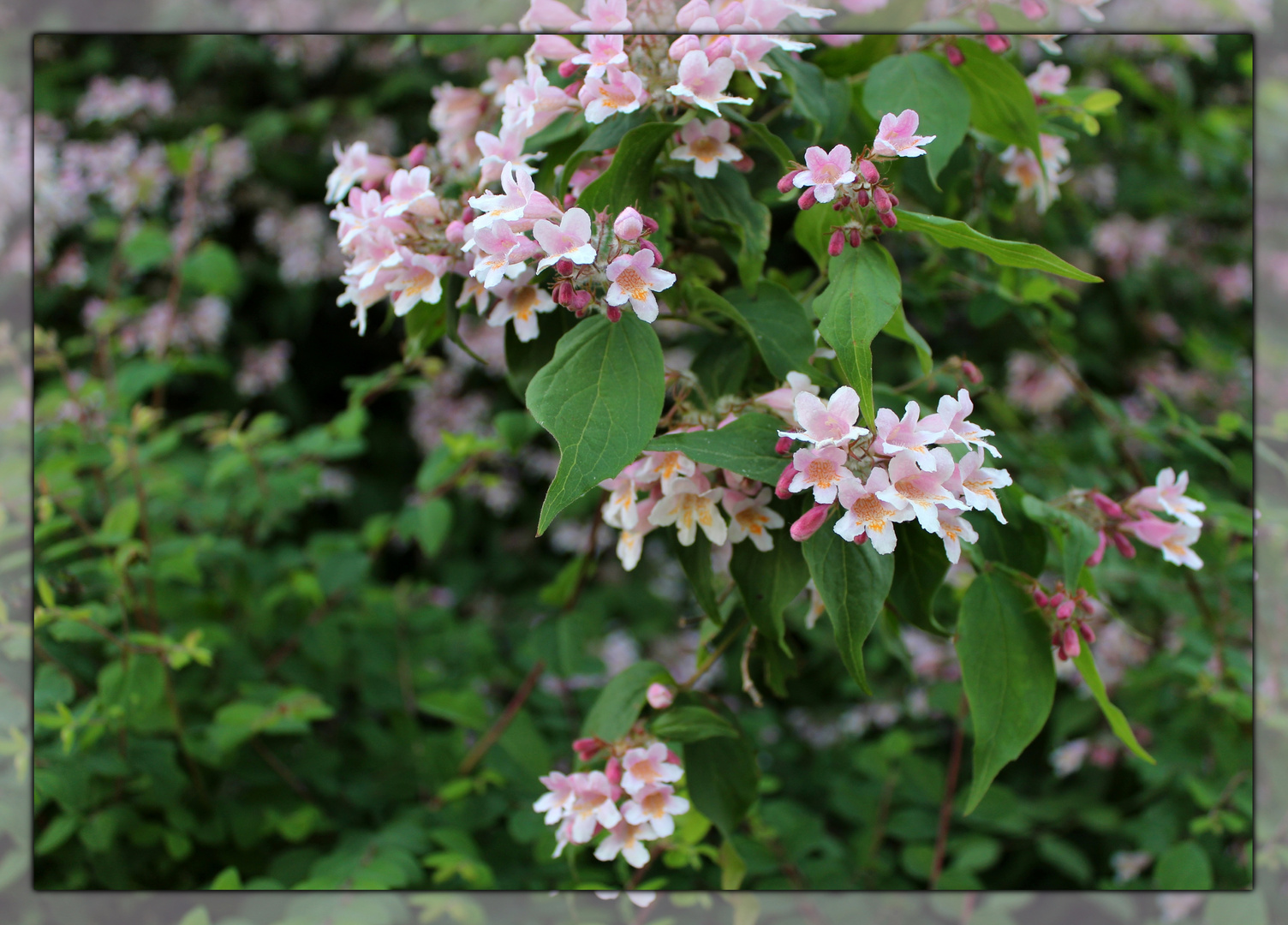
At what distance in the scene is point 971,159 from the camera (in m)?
0.86

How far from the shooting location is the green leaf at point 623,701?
2.41 feet

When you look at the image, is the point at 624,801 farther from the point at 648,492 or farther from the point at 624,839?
the point at 648,492

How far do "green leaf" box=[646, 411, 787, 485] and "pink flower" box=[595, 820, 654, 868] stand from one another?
0.97 feet

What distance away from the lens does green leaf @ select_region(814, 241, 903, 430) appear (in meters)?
0.54

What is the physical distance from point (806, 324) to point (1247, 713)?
0.78 m

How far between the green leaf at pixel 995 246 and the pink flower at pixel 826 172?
0.05 metres

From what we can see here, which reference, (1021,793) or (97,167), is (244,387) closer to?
(97,167)

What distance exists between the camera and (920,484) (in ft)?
1.78

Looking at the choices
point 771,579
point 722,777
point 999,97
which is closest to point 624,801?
point 722,777

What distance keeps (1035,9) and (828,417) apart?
1.61ft

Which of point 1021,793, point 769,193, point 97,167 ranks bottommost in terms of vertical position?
point 1021,793

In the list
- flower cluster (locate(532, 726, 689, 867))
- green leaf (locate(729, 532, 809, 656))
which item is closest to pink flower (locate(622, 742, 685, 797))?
flower cluster (locate(532, 726, 689, 867))

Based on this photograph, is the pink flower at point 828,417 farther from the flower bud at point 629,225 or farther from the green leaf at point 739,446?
the flower bud at point 629,225

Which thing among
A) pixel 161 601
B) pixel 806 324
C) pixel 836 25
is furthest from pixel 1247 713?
pixel 161 601
